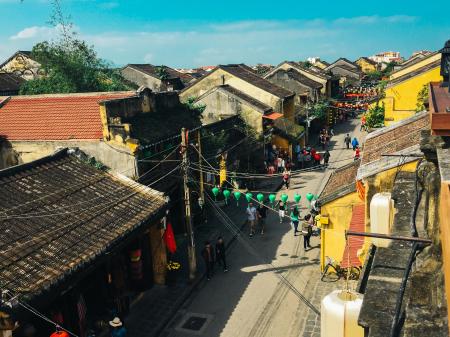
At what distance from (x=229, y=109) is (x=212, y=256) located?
16255mm

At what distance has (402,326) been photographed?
4723 millimetres

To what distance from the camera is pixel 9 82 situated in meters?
40.4

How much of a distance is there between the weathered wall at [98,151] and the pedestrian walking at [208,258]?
406 centimetres

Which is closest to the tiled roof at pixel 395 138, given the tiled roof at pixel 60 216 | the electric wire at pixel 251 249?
the electric wire at pixel 251 249

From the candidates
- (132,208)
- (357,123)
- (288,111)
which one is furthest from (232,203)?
(357,123)

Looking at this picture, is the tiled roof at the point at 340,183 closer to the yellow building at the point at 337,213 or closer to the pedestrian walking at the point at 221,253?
the yellow building at the point at 337,213

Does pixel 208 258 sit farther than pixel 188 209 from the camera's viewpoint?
Yes

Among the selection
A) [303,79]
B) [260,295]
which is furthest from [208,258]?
[303,79]

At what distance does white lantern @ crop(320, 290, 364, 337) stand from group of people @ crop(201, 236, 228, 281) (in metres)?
11.6

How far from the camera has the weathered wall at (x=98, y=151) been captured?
53.1ft

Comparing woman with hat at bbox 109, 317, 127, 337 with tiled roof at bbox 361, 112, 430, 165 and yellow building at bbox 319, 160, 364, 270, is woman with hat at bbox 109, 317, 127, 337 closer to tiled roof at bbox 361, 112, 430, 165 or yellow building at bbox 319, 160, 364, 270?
yellow building at bbox 319, 160, 364, 270

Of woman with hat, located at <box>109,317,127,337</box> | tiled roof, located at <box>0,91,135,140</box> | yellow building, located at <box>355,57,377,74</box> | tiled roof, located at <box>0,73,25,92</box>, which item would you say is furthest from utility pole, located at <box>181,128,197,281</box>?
yellow building, located at <box>355,57,377,74</box>

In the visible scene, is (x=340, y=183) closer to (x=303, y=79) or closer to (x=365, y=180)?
(x=365, y=180)

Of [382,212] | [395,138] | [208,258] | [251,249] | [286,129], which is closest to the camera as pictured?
[382,212]
